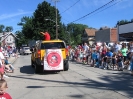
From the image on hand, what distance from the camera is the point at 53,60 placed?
45.7 ft

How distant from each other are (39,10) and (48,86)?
57069 millimetres

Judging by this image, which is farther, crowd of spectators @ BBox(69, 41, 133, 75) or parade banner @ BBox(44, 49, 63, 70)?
crowd of spectators @ BBox(69, 41, 133, 75)

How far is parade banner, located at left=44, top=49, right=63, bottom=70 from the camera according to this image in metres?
14.0

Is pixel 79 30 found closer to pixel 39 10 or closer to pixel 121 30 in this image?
pixel 39 10

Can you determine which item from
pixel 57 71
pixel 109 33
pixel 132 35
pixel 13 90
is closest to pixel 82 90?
pixel 13 90

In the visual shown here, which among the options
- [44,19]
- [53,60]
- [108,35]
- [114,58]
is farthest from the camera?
[44,19]

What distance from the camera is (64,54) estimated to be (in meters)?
14.7

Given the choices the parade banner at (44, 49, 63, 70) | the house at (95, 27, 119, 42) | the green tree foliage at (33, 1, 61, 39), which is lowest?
the parade banner at (44, 49, 63, 70)

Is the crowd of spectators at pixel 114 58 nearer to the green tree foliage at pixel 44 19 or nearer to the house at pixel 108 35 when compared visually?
the house at pixel 108 35

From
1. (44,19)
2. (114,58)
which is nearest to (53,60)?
(114,58)

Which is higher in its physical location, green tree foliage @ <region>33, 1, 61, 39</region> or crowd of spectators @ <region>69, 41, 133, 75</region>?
green tree foliage @ <region>33, 1, 61, 39</region>

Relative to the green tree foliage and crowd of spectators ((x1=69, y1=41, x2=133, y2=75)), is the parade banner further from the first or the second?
the green tree foliage

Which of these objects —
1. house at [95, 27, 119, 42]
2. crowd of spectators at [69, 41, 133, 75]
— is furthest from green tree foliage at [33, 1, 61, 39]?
crowd of spectators at [69, 41, 133, 75]

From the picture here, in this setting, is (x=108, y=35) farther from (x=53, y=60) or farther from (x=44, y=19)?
(x=53, y=60)
